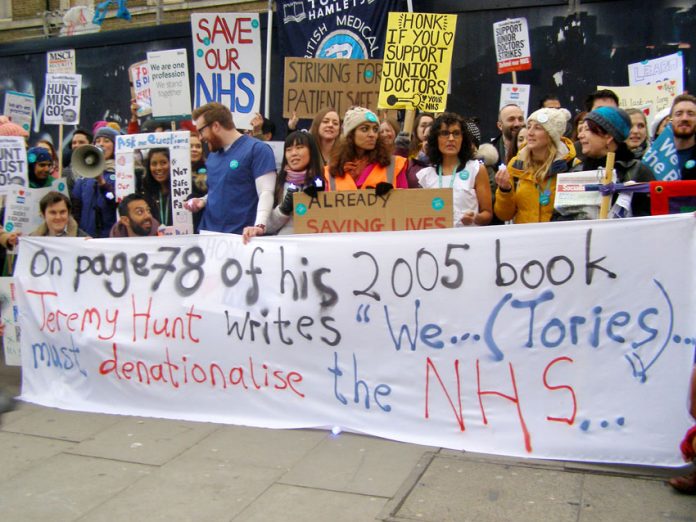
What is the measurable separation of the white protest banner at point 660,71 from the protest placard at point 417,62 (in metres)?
2.24

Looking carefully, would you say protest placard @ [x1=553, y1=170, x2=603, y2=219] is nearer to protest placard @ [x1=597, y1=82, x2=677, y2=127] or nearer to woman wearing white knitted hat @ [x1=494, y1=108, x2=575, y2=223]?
woman wearing white knitted hat @ [x1=494, y1=108, x2=575, y2=223]

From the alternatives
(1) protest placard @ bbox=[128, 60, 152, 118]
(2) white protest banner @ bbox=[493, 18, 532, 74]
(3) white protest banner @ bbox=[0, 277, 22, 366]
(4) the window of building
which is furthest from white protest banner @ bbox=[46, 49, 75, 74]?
(4) the window of building

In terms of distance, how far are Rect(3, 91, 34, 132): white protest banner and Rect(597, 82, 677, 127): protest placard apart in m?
7.34

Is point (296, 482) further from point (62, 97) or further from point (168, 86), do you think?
point (62, 97)

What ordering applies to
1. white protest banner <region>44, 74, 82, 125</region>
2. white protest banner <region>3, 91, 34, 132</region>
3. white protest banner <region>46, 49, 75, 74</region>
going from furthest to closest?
white protest banner <region>46, 49, 75, 74</region>
white protest banner <region>3, 91, 34, 132</region>
white protest banner <region>44, 74, 82, 125</region>

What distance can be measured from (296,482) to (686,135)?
2.97 metres

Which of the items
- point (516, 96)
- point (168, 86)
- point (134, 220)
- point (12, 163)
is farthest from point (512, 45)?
point (12, 163)

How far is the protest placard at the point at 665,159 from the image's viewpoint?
4.49 m

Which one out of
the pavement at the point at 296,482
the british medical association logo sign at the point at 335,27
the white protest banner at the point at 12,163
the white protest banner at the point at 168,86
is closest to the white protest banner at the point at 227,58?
the white protest banner at the point at 168,86

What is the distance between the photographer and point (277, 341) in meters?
4.72

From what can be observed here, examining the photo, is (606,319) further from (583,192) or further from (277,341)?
(277,341)

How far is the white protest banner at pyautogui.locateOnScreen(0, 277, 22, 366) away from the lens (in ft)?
19.0

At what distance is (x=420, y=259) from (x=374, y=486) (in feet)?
4.07

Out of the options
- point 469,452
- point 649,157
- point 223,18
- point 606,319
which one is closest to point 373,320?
point 469,452
